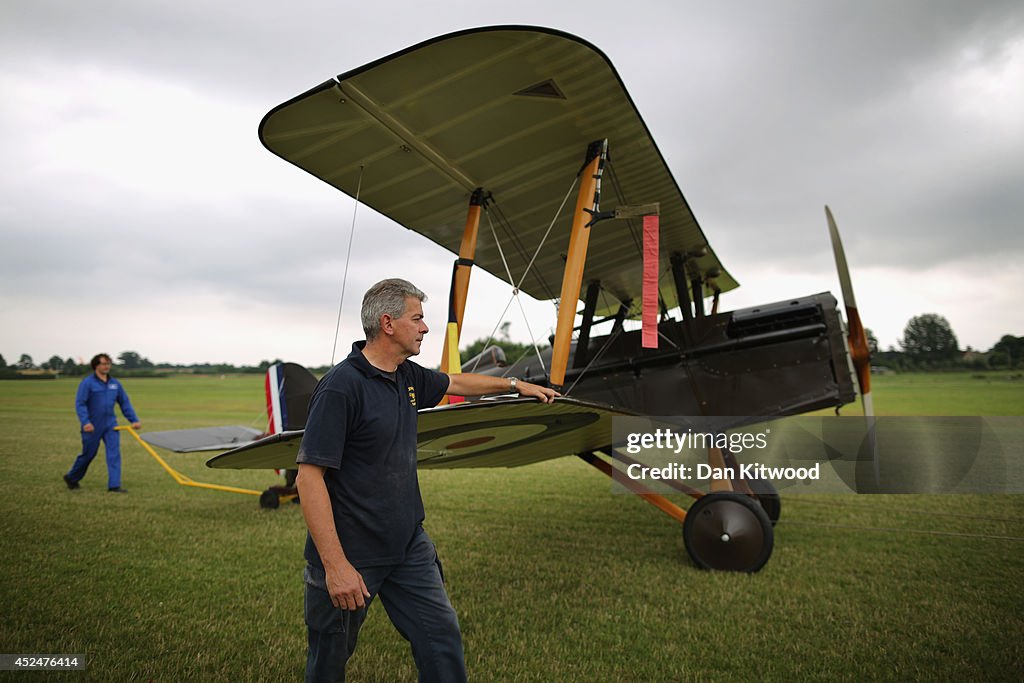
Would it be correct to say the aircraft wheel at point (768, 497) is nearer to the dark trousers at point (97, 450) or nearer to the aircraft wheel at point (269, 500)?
the aircraft wheel at point (269, 500)

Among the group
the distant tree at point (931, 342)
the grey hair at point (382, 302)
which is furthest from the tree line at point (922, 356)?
the grey hair at point (382, 302)

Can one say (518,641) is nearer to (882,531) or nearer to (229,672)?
(229,672)

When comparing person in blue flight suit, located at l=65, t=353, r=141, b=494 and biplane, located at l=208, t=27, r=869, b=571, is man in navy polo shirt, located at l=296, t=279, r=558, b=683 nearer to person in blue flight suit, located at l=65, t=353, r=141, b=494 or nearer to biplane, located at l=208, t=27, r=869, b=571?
biplane, located at l=208, t=27, r=869, b=571

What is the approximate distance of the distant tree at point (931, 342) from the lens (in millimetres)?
8664

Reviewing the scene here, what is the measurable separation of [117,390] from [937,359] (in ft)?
39.7

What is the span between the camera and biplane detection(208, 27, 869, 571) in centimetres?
281

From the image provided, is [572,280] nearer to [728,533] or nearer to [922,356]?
[728,533]

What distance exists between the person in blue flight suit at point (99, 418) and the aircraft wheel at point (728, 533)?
6744mm

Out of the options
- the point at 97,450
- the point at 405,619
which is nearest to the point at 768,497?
the point at 405,619

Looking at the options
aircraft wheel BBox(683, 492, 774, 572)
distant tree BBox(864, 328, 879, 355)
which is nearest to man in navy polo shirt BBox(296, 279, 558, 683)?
aircraft wheel BBox(683, 492, 774, 572)

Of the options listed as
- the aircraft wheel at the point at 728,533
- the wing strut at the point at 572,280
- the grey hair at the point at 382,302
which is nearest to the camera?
the grey hair at the point at 382,302

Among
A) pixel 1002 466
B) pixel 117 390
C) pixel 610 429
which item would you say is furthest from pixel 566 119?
pixel 1002 466

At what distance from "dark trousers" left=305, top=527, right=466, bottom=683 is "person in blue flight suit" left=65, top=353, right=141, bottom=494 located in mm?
6652

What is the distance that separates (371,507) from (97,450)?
7.11 meters
